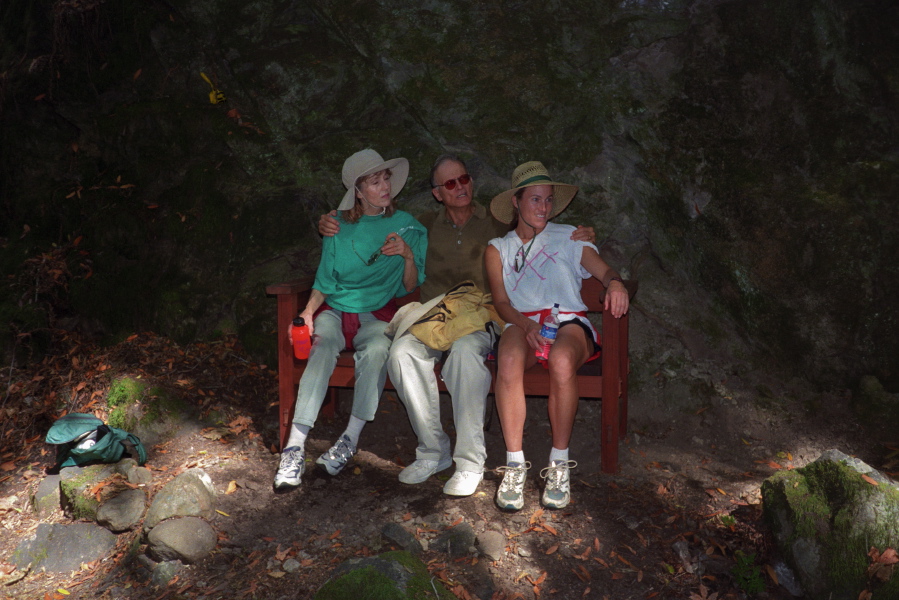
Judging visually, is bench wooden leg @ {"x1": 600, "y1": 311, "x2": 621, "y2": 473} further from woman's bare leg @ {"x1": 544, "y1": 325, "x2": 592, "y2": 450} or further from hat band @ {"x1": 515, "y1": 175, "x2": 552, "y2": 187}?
hat band @ {"x1": 515, "y1": 175, "x2": 552, "y2": 187}

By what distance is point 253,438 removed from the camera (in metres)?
5.15

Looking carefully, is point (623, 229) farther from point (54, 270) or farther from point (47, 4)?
point (47, 4)

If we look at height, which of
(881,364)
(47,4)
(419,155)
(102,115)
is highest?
(47,4)

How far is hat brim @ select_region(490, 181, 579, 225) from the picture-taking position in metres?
4.92

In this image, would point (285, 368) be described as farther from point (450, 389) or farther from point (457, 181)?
point (457, 181)

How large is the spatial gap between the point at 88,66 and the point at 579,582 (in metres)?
6.61

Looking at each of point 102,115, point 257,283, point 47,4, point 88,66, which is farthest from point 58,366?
point 47,4

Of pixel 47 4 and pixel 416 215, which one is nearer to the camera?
pixel 416 215

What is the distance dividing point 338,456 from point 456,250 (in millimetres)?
1605

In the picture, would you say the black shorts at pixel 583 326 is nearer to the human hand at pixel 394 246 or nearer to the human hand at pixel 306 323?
the human hand at pixel 394 246

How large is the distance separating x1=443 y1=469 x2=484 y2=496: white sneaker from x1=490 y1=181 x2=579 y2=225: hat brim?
1.76 metres

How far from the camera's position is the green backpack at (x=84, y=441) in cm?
457

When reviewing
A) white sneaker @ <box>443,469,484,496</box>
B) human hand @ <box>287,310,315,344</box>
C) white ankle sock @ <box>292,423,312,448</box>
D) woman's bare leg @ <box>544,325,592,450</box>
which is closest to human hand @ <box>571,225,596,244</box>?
woman's bare leg @ <box>544,325,592,450</box>

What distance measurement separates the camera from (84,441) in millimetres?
4605
